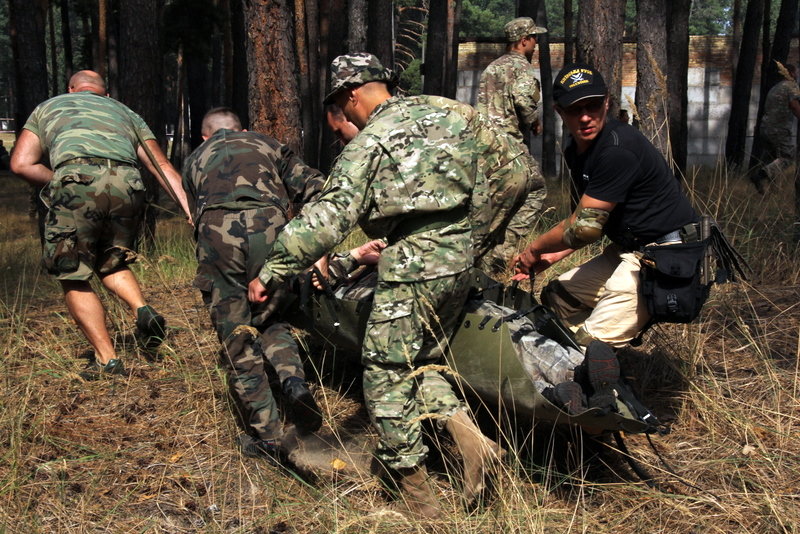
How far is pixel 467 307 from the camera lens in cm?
386

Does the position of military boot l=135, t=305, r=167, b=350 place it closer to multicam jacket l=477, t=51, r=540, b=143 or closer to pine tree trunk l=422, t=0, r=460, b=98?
multicam jacket l=477, t=51, r=540, b=143

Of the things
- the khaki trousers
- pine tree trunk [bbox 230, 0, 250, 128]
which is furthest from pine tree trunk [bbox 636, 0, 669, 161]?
pine tree trunk [bbox 230, 0, 250, 128]

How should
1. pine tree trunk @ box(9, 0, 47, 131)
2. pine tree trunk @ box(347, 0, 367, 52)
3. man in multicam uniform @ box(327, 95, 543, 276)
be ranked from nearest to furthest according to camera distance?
1. man in multicam uniform @ box(327, 95, 543, 276)
2. pine tree trunk @ box(347, 0, 367, 52)
3. pine tree trunk @ box(9, 0, 47, 131)

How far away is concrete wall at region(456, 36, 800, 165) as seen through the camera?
81.4ft

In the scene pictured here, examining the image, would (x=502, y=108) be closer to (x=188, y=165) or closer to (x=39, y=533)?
(x=188, y=165)

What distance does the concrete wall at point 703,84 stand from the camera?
24812mm

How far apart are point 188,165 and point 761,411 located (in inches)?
130

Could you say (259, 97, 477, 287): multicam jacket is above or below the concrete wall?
above

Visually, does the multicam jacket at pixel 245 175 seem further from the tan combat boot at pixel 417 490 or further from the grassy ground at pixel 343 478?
the tan combat boot at pixel 417 490

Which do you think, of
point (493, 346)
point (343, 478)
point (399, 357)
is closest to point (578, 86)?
point (493, 346)

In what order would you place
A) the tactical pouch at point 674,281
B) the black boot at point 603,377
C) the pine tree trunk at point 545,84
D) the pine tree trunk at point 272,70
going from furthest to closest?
the pine tree trunk at point 545,84 < the pine tree trunk at point 272,70 < the tactical pouch at point 674,281 < the black boot at point 603,377

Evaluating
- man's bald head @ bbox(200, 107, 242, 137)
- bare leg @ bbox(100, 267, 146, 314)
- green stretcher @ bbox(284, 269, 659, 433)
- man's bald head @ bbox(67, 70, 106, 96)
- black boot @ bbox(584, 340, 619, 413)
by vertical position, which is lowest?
bare leg @ bbox(100, 267, 146, 314)

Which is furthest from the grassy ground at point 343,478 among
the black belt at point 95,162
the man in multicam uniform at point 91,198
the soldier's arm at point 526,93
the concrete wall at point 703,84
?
the concrete wall at point 703,84

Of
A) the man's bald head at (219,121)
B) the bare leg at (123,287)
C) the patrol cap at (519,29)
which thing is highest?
the patrol cap at (519,29)
